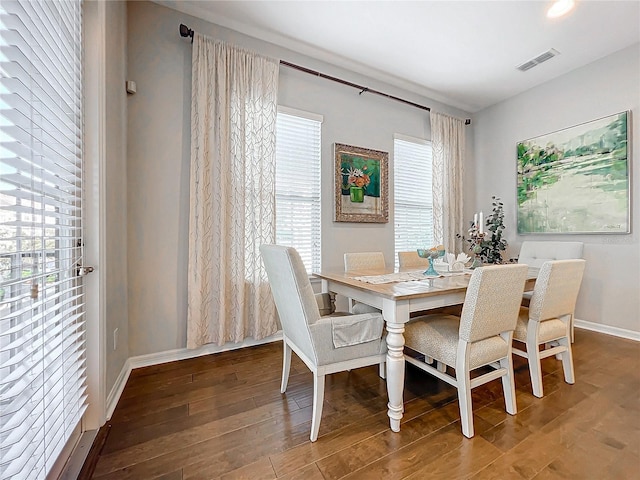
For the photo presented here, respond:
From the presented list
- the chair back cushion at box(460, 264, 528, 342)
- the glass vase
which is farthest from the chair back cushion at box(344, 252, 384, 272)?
the chair back cushion at box(460, 264, 528, 342)

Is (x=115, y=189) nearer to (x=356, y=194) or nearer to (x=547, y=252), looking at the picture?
(x=356, y=194)

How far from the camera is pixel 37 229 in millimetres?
1072

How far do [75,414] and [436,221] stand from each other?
12.9 feet

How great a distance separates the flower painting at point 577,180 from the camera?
289cm

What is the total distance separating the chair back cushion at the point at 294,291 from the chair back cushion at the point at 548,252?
2548 mm

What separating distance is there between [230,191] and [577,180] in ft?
12.6

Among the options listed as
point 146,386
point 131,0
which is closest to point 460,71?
point 131,0

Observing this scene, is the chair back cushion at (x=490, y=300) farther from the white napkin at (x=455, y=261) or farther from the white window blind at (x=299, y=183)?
the white window blind at (x=299, y=183)

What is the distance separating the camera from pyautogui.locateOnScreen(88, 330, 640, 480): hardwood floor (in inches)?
49.2

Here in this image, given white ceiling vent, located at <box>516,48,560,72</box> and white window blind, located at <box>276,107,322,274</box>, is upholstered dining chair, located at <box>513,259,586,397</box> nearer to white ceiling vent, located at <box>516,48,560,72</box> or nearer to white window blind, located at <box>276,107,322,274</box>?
white window blind, located at <box>276,107,322,274</box>

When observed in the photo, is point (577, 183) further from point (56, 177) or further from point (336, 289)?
point (56, 177)

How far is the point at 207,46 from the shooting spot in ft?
7.88

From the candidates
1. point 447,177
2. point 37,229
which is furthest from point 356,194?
point 37,229

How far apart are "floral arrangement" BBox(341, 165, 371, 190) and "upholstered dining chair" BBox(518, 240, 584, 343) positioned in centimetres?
191
